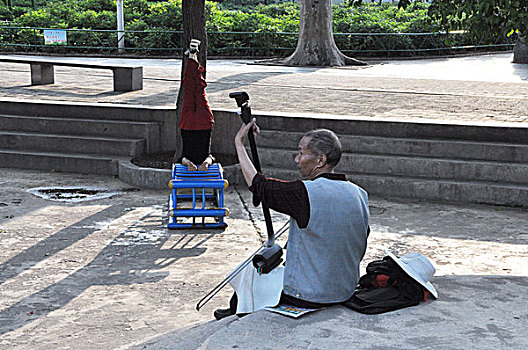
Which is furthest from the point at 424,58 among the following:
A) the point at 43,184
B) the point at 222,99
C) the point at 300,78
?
the point at 43,184

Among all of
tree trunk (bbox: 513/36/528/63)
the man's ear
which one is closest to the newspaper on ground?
the man's ear

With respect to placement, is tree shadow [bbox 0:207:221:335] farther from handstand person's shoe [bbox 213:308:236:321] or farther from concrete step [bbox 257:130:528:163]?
concrete step [bbox 257:130:528:163]

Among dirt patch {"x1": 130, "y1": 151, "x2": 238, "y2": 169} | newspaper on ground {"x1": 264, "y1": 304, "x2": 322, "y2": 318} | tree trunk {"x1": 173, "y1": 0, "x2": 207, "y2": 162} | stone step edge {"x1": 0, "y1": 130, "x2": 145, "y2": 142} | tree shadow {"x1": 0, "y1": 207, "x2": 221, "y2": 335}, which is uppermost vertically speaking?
tree trunk {"x1": 173, "y1": 0, "x2": 207, "y2": 162}

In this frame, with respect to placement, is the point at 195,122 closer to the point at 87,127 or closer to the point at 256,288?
the point at 87,127

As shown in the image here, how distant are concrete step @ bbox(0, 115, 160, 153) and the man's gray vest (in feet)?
23.5

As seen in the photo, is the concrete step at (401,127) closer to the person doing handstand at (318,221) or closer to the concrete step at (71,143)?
the concrete step at (71,143)

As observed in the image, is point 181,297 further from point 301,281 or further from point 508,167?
point 508,167

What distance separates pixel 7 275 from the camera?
261 inches

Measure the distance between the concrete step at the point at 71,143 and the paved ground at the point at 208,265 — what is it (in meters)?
0.62

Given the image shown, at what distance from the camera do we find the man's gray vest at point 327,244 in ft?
14.1

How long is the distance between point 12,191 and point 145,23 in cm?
1785

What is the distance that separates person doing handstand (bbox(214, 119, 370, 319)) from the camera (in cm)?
428

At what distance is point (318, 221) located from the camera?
4.29m

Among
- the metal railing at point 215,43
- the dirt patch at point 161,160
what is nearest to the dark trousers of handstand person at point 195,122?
the dirt patch at point 161,160
